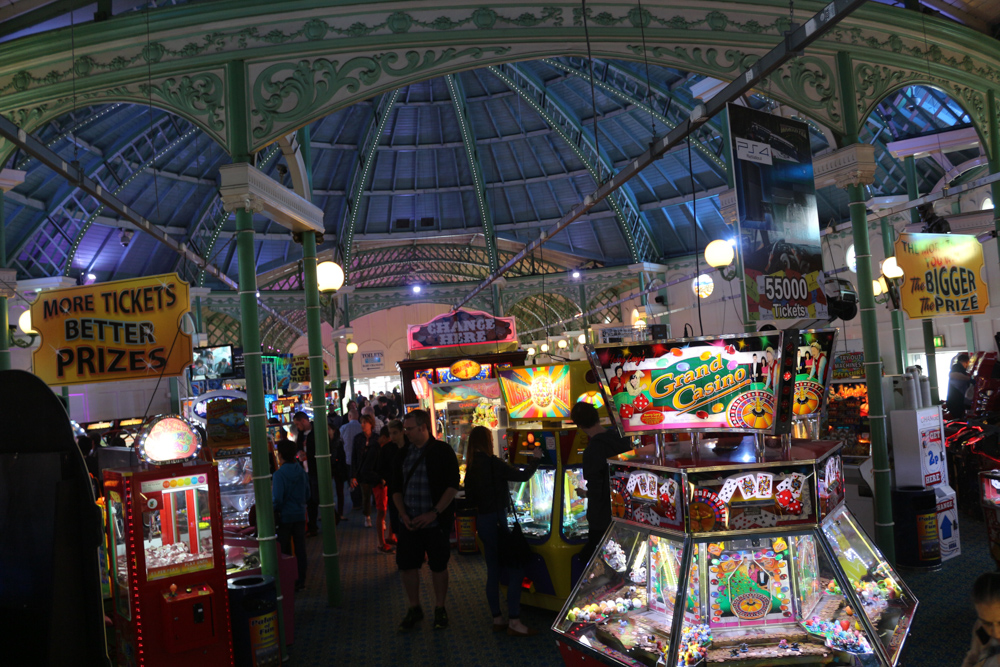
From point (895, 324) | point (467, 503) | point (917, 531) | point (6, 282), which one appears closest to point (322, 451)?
point (467, 503)

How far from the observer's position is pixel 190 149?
50.2 feet

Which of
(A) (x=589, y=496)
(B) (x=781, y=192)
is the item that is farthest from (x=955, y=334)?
(A) (x=589, y=496)

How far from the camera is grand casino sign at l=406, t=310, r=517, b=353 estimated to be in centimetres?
1352

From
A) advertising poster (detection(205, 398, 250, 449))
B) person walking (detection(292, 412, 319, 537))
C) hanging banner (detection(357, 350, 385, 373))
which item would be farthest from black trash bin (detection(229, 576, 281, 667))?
hanging banner (detection(357, 350, 385, 373))

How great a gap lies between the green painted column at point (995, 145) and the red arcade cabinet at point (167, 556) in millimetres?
8287

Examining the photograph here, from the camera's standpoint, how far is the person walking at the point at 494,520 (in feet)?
18.0

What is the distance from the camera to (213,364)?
14.2 m

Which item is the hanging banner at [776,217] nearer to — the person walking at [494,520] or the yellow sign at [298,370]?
the person walking at [494,520]

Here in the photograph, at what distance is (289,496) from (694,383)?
4.34m

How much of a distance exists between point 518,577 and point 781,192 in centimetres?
351

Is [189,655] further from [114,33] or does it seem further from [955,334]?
[955,334]

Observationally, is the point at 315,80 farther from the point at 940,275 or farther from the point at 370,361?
the point at 370,361

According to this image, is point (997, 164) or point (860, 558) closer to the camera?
point (860, 558)

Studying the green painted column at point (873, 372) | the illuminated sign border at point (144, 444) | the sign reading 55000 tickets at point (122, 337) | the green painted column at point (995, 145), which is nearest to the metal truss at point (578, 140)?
the green painted column at point (995, 145)
